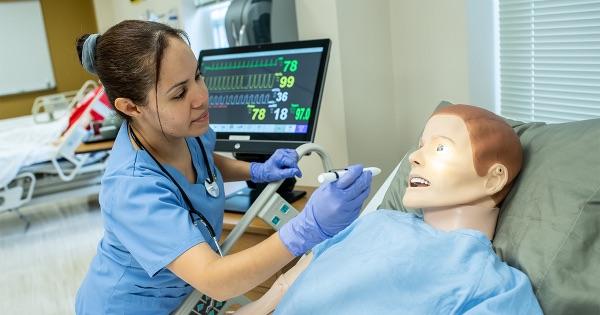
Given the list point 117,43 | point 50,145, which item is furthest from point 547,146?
point 50,145

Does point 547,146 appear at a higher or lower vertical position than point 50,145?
higher

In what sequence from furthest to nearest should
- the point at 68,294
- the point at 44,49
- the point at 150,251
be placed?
the point at 44,49
the point at 68,294
the point at 150,251

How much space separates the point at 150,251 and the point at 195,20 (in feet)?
8.43

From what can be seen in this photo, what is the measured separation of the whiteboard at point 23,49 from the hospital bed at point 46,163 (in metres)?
1.86

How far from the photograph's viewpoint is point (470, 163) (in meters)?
1.03

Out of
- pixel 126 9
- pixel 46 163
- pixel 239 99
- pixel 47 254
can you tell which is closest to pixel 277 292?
pixel 239 99

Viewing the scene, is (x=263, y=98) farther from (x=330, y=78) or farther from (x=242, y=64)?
(x=330, y=78)

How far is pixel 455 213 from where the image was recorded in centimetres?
106

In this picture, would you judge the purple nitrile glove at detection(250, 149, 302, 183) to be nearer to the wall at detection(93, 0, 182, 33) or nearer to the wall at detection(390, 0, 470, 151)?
the wall at detection(390, 0, 470, 151)

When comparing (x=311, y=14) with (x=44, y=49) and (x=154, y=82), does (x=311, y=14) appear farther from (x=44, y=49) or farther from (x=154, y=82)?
(x=44, y=49)

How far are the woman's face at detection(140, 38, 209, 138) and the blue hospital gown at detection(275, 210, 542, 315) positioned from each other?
43cm

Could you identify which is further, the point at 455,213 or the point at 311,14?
the point at 311,14

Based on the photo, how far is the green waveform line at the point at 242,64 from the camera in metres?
1.77

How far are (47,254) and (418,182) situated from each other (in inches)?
122
